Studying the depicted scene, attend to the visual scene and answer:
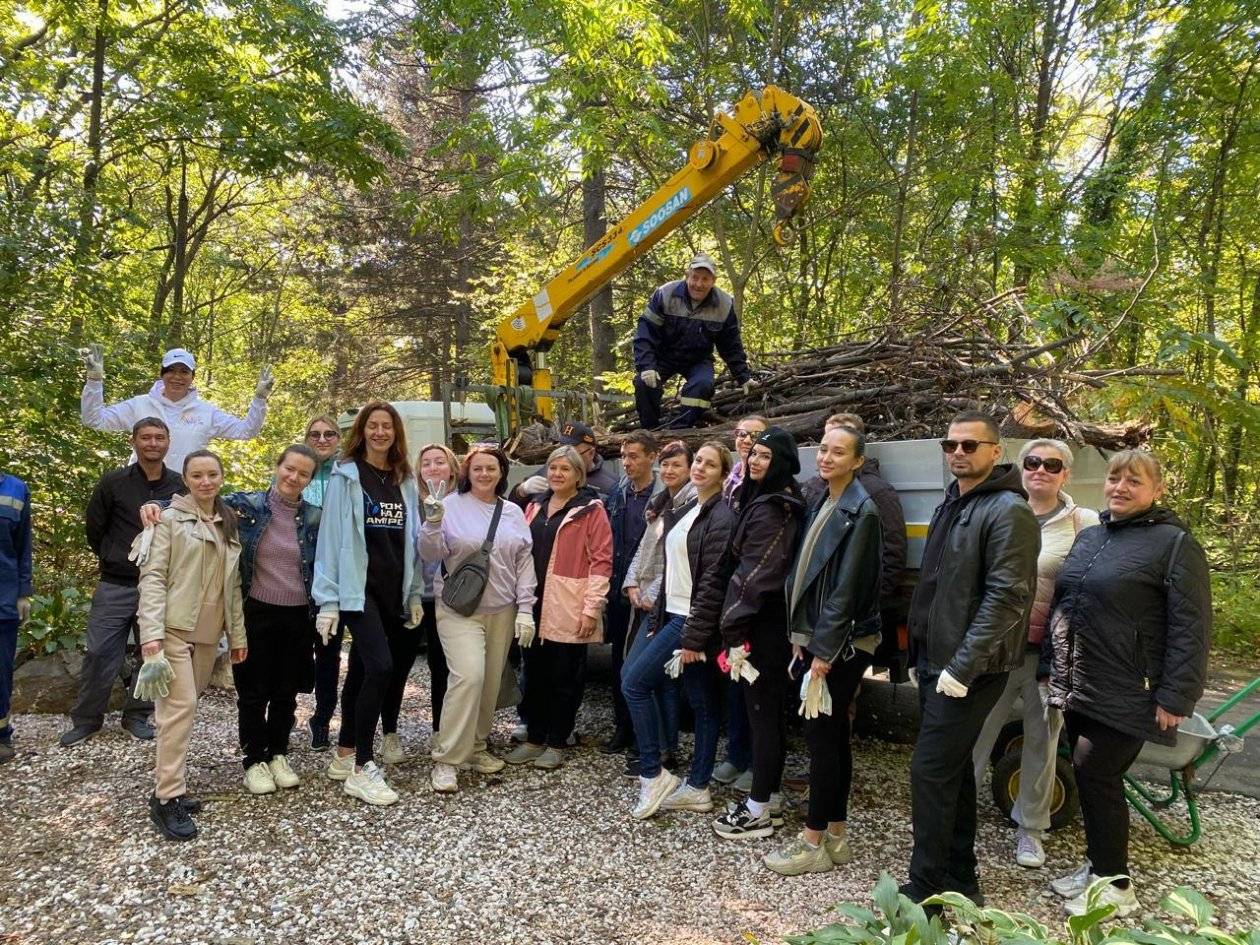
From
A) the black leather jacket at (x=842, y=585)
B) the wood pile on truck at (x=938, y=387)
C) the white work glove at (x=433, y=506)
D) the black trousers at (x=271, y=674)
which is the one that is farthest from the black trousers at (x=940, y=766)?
the black trousers at (x=271, y=674)

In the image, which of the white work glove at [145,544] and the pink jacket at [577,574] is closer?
the white work glove at [145,544]

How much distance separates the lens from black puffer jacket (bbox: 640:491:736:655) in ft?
12.5

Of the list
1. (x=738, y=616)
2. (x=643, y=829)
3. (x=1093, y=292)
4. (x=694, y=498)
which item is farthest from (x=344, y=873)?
(x=1093, y=292)

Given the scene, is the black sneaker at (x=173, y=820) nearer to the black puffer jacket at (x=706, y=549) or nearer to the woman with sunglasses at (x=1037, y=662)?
the black puffer jacket at (x=706, y=549)

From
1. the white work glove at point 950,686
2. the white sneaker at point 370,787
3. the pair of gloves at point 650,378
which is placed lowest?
the white sneaker at point 370,787

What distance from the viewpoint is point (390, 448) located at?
434 cm

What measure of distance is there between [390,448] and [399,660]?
1266 mm

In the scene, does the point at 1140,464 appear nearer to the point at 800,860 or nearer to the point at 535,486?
the point at 800,860

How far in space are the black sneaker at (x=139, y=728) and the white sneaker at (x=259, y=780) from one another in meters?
1.35

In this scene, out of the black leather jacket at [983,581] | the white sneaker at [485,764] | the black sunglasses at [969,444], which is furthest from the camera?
the white sneaker at [485,764]

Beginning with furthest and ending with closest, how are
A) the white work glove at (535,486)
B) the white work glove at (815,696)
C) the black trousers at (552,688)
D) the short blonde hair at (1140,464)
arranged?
the white work glove at (535,486)
the black trousers at (552,688)
the white work glove at (815,696)
the short blonde hair at (1140,464)

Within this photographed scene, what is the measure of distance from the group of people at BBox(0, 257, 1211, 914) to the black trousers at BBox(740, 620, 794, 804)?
0.01 metres

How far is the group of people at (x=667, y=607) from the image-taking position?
119 inches

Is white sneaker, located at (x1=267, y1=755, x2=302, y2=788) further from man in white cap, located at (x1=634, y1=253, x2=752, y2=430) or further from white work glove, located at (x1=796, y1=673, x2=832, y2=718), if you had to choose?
man in white cap, located at (x1=634, y1=253, x2=752, y2=430)
